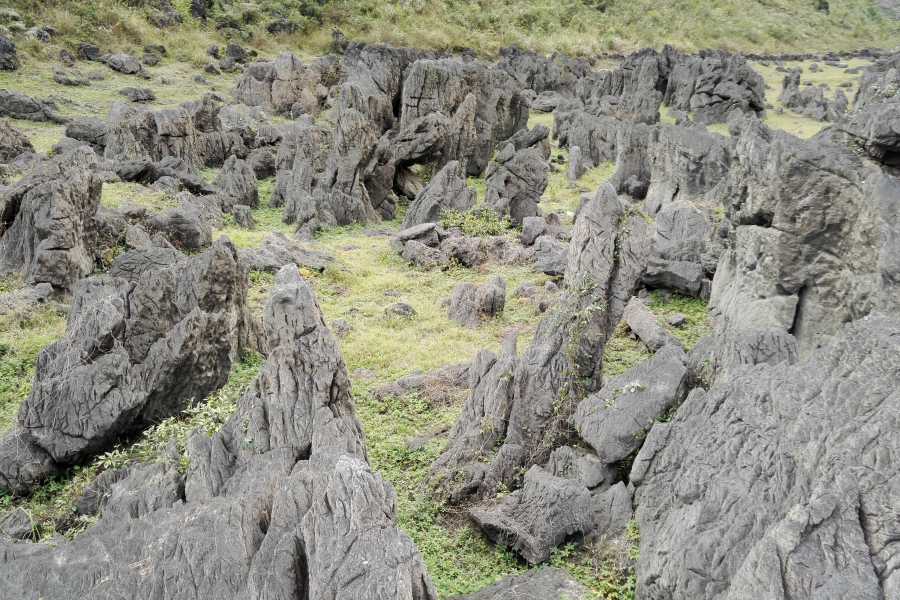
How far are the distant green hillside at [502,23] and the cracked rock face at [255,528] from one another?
119 feet

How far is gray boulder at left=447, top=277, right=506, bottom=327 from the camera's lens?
14.5 metres

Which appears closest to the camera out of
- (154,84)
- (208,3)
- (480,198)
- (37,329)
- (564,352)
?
(564,352)

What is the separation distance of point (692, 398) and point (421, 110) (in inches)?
882

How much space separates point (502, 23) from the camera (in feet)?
186

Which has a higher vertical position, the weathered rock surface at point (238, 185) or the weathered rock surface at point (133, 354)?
the weathered rock surface at point (133, 354)

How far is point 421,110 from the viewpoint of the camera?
27.7m

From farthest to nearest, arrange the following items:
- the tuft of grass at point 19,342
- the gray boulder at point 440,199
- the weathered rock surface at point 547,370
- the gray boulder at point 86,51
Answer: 1. the gray boulder at point 86,51
2. the gray boulder at point 440,199
3. the tuft of grass at point 19,342
4. the weathered rock surface at point 547,370

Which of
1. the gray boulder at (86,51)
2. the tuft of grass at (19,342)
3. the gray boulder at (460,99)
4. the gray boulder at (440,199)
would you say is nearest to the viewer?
the tuft of grass at (19,342)

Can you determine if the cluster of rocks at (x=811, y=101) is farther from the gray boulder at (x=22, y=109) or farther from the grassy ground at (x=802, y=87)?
the gray boulder at (x=22, y=109)

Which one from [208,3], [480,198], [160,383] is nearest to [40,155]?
[480,198]

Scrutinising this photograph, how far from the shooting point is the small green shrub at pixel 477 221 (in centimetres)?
2034

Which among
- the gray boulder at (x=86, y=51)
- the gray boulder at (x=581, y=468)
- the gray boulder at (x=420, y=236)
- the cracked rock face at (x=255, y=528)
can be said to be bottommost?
the gray boulder at (x=420, y=236)

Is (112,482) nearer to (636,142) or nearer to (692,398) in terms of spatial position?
(692,398)

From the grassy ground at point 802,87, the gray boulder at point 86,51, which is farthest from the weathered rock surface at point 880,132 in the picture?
the gray boulder at point 86,51
